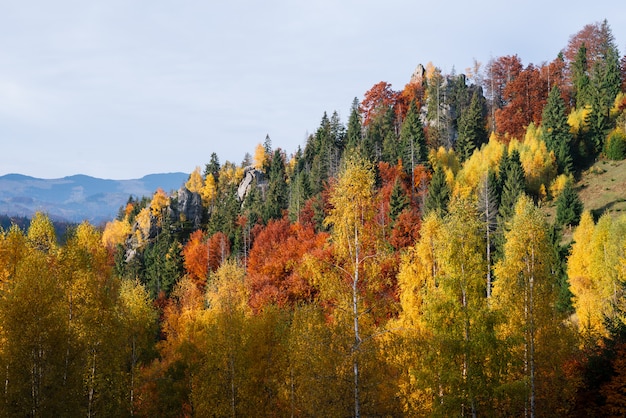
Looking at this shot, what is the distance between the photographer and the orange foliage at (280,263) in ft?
183

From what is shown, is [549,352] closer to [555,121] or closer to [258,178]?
[555,121]

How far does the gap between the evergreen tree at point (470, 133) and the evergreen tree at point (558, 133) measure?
11.6 metres

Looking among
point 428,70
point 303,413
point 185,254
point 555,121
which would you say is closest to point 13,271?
point 303,413

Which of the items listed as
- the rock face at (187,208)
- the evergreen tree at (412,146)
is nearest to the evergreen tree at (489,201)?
the evergreen tree at (412,146)

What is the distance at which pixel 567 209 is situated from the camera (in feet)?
198

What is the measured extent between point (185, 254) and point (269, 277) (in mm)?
25772

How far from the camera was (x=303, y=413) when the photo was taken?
26891 mm

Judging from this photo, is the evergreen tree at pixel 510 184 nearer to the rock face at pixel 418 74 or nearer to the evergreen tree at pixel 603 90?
the evergreen tree at pixel 603 90

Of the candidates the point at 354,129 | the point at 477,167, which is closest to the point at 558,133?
the point at 477,167

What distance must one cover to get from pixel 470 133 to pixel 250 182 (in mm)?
48434

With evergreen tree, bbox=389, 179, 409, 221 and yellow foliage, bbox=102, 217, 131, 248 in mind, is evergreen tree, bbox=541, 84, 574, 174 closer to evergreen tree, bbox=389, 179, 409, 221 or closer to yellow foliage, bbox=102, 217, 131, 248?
evergreen tree, bbox=389, 179, 409, 221

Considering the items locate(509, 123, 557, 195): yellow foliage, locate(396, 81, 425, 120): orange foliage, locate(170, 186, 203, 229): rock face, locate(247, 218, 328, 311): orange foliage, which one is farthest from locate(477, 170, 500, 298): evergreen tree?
locate(170, 186, 203, 229): rock face

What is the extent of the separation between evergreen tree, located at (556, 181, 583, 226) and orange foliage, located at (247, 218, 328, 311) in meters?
30.0

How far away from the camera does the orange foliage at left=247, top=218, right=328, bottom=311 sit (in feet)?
183
